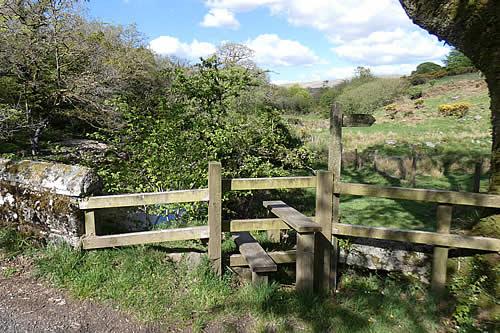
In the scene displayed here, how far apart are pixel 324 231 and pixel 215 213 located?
139 centimetres

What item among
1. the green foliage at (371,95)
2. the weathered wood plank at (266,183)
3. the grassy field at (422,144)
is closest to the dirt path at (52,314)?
the weathered wood plank at (266,183)

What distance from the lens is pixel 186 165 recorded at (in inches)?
246

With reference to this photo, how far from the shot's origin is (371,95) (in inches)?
1451

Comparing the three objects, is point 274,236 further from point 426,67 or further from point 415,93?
point 426,67

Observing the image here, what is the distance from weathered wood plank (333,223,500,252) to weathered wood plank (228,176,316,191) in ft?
2.16

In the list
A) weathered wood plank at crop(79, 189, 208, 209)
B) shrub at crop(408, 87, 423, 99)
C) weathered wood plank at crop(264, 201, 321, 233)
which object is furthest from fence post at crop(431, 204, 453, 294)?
shrub at crop(408, 87, 423, 99)

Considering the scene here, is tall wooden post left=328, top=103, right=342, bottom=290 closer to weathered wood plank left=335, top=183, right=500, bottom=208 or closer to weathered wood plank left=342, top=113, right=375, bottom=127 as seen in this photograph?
weathered wood plank left=342, top=113, right=375, bottom=127

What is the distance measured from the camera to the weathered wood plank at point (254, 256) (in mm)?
4336

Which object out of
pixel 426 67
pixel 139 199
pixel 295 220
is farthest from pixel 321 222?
pixel 426 67

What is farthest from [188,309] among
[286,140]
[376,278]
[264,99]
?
[264,99]

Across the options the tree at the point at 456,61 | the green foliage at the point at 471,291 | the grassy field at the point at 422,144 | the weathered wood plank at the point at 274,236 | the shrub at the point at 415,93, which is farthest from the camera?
the tree at the point at 456,61

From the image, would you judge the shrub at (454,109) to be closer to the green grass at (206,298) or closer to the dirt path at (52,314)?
the green grass at (206,298)

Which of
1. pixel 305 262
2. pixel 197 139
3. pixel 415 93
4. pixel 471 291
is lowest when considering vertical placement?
pixel 471 291

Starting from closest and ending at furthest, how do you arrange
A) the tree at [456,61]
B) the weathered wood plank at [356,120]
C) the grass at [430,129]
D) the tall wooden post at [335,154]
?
1. the weathered wood plank at [356,120]
2. the tall wooden post at [335,154]
3. the grass at [430,129]
4. the tree at [456,61]
